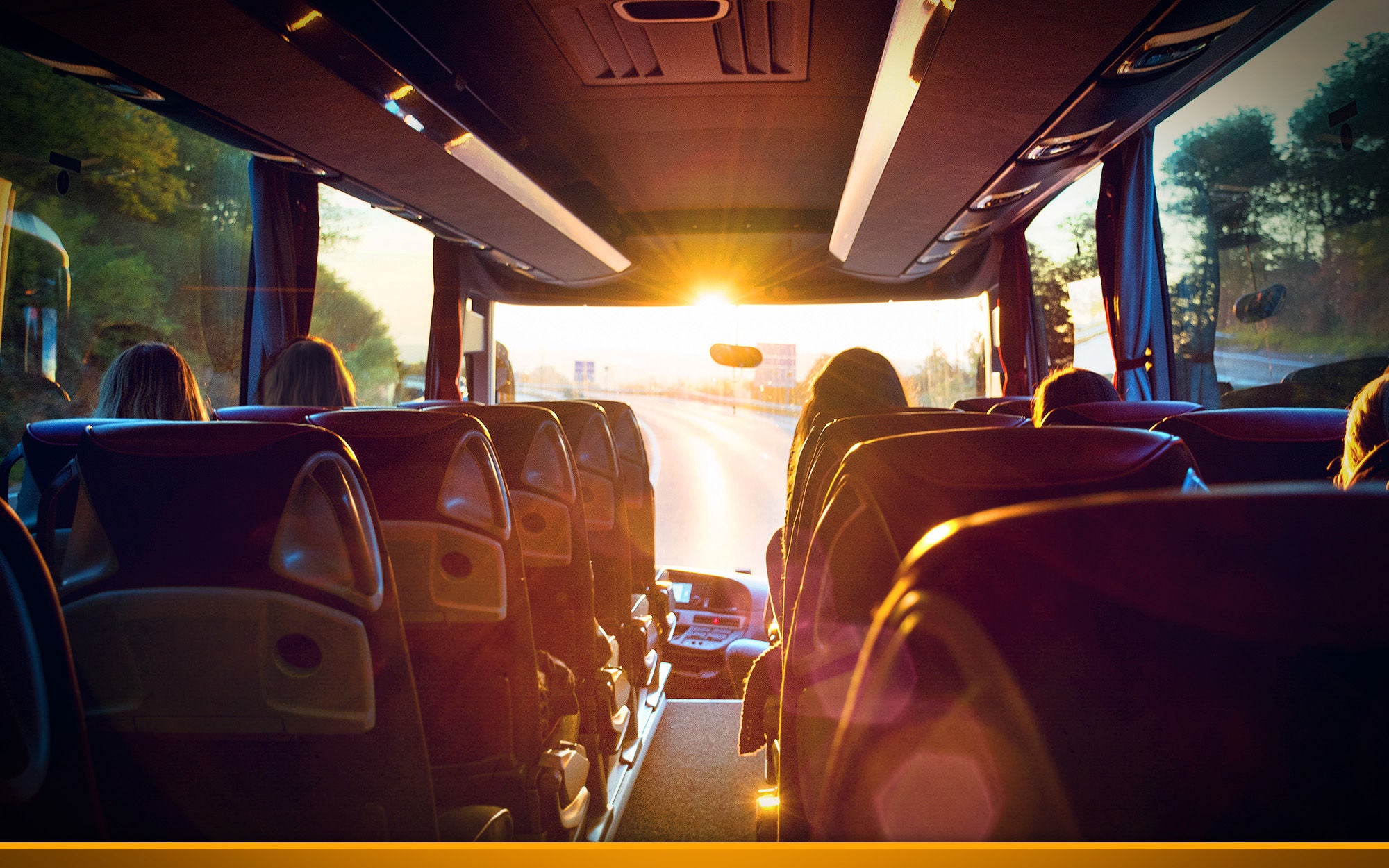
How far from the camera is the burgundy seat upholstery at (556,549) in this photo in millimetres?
2260

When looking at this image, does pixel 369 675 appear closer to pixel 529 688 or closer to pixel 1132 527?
pixel 529 688

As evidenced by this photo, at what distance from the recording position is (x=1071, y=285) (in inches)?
228

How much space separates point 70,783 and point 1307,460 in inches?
107

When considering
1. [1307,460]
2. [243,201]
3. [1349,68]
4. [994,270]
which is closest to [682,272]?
[994,270]

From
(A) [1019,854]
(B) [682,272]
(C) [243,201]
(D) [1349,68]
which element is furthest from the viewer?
(B) [682,272]

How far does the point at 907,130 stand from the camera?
11.6 feet

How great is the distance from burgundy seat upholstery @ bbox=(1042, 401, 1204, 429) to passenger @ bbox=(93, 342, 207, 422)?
2878 mm

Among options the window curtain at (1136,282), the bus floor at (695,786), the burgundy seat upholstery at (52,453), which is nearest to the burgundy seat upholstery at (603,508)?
the bus floor at (695,786)

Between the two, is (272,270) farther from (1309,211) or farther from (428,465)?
(1309,211)

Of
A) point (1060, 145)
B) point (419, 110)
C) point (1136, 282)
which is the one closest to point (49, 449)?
point (419, 110)

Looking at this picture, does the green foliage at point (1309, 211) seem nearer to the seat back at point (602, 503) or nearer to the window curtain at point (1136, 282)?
the window curtain at point (1136, 282)

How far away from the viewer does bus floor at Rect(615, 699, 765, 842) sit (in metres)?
2.76

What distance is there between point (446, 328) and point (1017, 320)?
5.47 metres

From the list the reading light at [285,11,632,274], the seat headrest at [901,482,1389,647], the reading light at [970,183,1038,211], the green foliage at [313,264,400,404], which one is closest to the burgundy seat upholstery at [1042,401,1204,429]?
the seat headrest at [901,482,1389,647]
